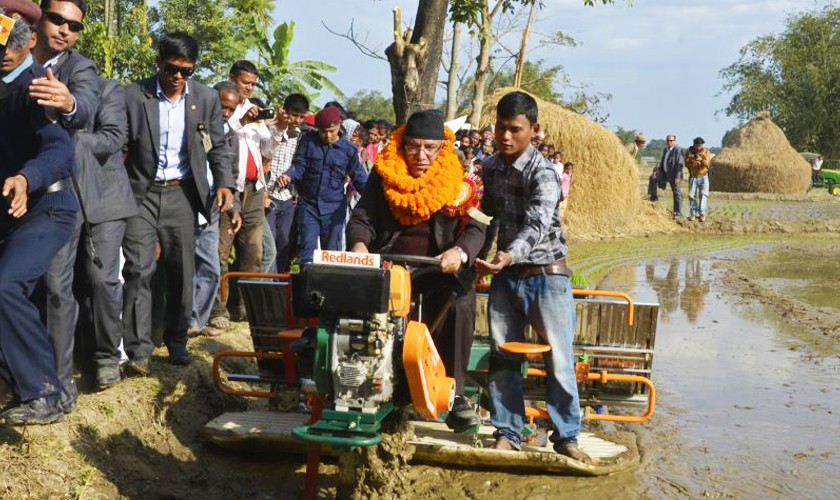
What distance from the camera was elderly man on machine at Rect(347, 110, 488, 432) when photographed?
5.69 m

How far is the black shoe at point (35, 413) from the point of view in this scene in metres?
5.11

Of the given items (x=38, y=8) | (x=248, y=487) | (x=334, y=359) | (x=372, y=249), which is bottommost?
(x=248, y=487)

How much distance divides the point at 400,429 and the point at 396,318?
2.40 feet

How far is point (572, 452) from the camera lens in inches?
233

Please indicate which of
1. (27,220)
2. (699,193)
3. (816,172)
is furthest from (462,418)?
(816,172)

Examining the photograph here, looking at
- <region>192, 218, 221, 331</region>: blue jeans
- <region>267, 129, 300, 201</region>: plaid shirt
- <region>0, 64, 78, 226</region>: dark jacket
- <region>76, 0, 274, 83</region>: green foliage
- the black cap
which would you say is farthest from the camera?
<region>76, 0, 274, 83</region>: green foliage

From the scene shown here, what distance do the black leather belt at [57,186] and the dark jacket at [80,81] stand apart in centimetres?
29

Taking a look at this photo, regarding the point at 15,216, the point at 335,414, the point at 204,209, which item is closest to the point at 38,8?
the point at 15,216

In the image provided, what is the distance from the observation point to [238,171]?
27.2ft

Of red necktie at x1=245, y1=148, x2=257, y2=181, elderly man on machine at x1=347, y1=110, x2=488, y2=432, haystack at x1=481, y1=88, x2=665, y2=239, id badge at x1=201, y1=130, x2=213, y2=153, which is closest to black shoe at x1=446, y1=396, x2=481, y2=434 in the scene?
elderly man on machine at x1=347, y1=110, x2=488, y2=432

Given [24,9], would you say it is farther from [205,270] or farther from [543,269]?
[543,269]

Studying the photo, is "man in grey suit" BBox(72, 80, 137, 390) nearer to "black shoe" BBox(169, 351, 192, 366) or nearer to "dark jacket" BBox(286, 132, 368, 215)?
"black shoe" BBox(169, 351, 192, 366)

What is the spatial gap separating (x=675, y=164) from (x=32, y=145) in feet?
74.2

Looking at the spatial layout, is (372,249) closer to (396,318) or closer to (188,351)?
(396,318)
